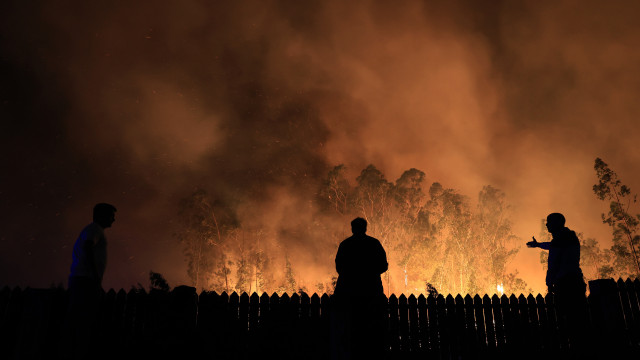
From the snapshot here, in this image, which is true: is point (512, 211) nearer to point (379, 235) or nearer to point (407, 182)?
point (407, 182)

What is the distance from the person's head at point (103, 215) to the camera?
6301 millimetres

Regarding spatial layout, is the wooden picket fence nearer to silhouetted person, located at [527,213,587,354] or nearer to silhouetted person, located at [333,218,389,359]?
silhouetted person, located at [527,213,587,354]

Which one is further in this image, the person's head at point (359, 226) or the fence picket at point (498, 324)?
the fence picket at point (498, 324)

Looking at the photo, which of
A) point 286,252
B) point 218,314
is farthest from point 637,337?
point 286,252

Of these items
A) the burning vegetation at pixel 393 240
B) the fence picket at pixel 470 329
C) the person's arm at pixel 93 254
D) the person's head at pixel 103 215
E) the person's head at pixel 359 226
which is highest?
the burning vegetation at pixel 393 240

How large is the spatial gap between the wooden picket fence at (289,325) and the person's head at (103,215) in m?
2.18

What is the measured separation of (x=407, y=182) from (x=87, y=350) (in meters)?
45.5

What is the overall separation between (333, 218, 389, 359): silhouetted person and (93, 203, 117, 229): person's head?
3.74m

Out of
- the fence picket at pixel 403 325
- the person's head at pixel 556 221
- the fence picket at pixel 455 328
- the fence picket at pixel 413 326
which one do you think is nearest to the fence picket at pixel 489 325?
the fence picket at pixel 455 328

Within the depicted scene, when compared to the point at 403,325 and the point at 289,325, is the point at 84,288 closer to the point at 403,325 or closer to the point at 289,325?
the point at 289,325

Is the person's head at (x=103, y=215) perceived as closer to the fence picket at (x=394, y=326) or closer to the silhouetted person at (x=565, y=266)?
the fence picket at (x=394, y=326)

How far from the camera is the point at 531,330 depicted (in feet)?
30.0

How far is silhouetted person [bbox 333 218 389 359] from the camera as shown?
5984 mm

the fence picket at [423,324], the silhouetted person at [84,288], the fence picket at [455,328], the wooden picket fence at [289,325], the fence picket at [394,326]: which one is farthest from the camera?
the fence picket at [455,328]
